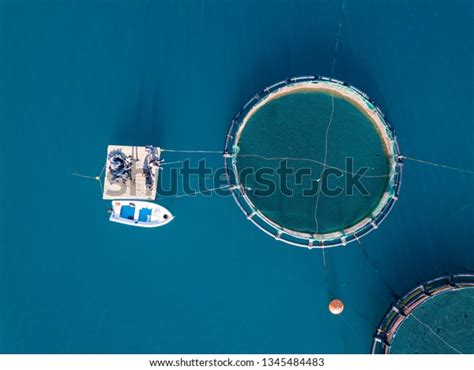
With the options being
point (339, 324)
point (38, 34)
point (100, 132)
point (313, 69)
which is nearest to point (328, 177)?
point (313, 69)

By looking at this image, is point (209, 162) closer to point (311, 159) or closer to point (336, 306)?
point (311, 159)

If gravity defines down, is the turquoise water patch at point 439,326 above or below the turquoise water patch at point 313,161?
below

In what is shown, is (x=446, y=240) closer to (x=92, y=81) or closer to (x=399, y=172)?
(x=399, y=172)

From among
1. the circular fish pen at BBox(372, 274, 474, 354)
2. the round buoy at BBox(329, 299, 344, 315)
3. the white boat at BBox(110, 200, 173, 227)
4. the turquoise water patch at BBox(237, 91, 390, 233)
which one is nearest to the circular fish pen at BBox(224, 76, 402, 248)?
the turquoise water patch at BBox(237, 91, 390, 233)

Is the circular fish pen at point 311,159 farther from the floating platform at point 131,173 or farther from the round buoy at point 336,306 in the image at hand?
the floating platform at point 131,173
